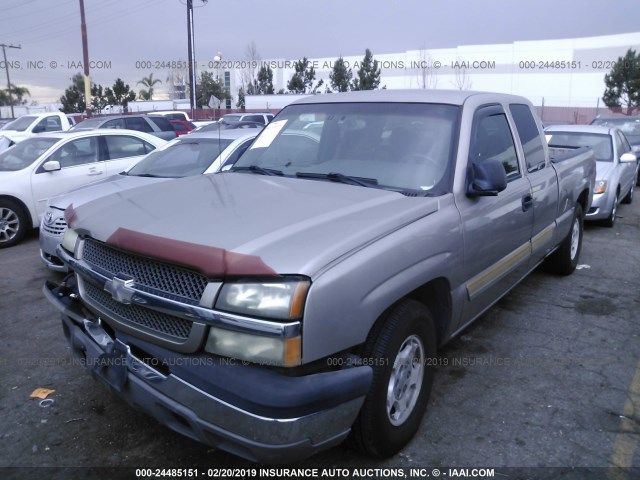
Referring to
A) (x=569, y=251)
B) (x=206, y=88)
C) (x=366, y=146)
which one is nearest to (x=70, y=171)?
(x=366, y=146)

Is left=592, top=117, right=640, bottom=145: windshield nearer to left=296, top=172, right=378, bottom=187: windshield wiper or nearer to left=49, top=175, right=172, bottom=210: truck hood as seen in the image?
left=49, top=175, right=172, bottom=210: truck hood

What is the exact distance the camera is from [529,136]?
455 cm

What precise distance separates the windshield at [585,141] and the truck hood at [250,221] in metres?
7.58

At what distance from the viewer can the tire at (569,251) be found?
5.78 m

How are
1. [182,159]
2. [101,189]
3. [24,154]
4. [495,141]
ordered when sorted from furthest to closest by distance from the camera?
[24,154] → [182,159] → [101,189] → [495,141]

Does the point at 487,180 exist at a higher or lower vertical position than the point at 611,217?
higher

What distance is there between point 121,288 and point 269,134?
6.86 ft

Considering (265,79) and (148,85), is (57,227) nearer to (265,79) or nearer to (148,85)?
(265,79)

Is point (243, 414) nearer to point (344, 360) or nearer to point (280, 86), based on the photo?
point (344, 360)

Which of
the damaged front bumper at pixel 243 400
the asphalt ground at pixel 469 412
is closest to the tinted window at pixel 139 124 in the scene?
the asphalt ground at pixel 469 412

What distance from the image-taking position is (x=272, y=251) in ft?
7.45

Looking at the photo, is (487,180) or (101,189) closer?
(487,180)

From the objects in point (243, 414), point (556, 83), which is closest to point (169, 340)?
point (243, 414)

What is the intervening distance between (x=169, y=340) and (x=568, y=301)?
4.36 m
